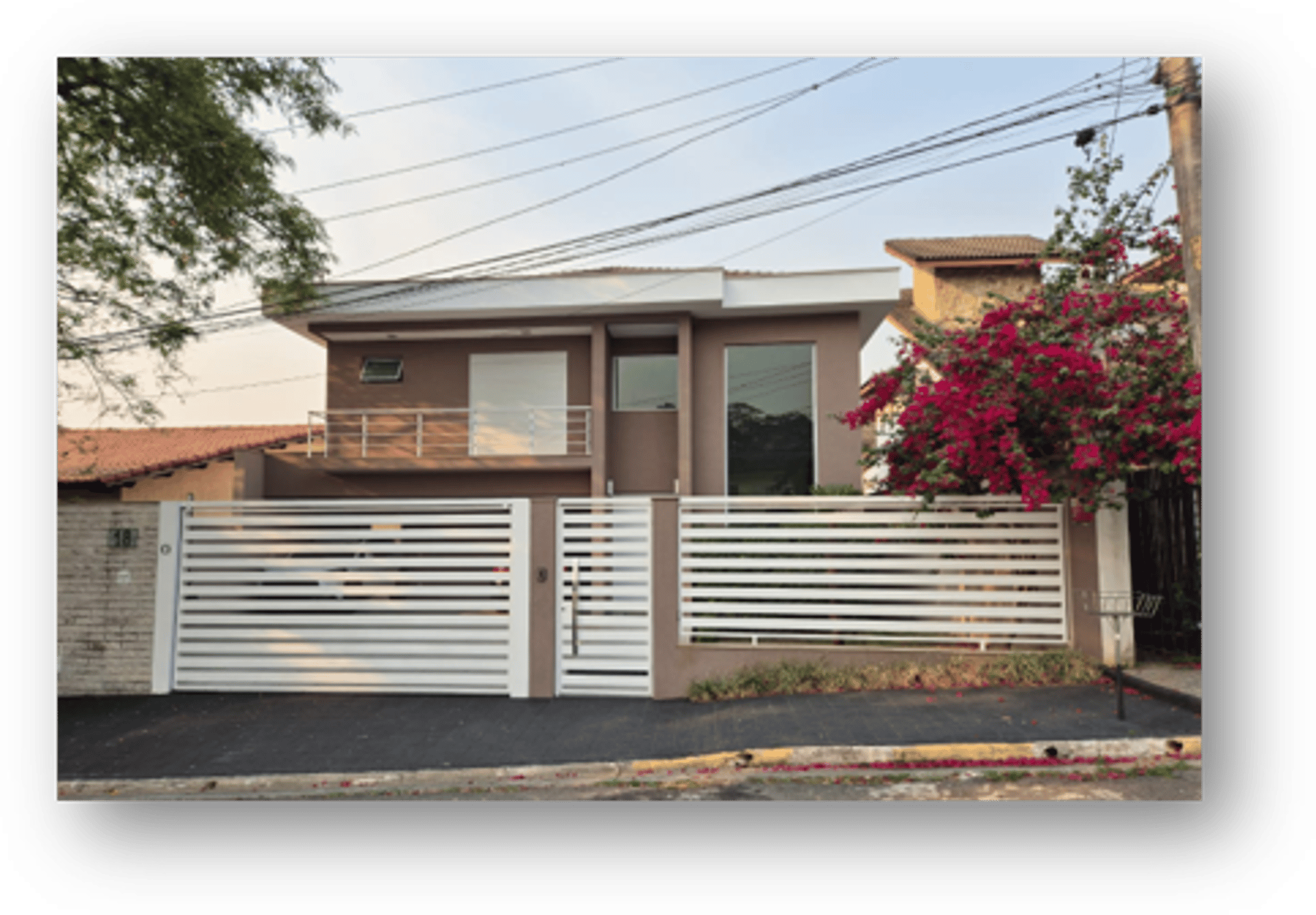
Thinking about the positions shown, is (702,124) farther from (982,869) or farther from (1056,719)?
(982,869)

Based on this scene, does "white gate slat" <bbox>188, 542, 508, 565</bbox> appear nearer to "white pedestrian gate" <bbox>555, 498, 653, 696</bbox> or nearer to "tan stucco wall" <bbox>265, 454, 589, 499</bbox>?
"white pedestrian gate" <bbox>555, 498, 653, 696</bbox>

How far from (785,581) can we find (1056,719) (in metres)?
2.44

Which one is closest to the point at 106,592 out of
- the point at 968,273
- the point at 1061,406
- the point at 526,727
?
the point at 526,727

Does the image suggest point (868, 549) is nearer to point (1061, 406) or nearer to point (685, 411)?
point (1061, 406)

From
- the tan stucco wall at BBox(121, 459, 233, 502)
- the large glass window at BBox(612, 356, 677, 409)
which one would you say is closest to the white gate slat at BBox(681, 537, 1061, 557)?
the large glass window at BBox(612, 356, 677, 409)

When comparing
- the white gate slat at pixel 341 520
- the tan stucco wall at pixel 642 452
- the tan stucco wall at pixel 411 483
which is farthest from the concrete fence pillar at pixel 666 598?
the tan stucco wall at pixel 411 483

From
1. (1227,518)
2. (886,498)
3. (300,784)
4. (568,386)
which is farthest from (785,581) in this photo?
(568,386)

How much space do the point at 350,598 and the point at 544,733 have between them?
2.61m

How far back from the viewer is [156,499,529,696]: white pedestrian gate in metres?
7.32

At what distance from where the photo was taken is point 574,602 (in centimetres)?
721

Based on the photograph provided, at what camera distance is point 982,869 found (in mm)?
2719

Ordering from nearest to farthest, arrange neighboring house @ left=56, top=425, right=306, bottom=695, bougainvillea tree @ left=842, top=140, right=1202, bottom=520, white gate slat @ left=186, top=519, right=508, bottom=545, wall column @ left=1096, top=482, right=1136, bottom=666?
bougainvillea tree @ left=842, top=140, right=1202, bottom=520, wall column @ left=1096, top=482, right=1136, bottom=666, white gate slat @ left=186, top=519, right=508, bottom=545, neighboring house @ left=56, top=425, right=306, bottom=695

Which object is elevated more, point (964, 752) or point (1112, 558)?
point (1112, 558)

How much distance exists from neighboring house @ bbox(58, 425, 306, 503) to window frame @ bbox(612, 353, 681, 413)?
5.47 meters
